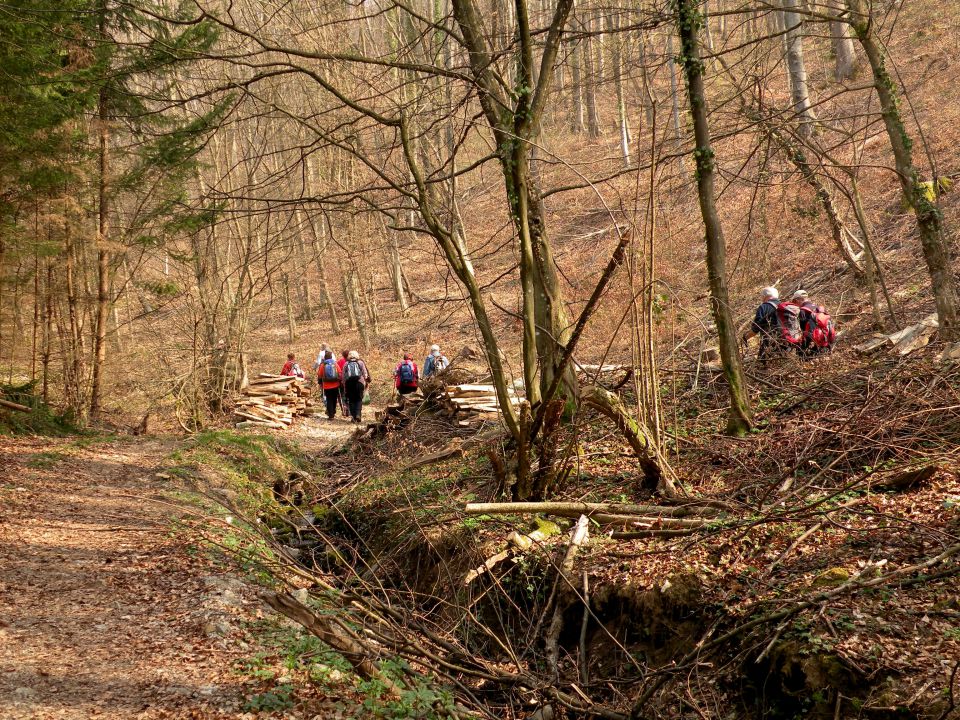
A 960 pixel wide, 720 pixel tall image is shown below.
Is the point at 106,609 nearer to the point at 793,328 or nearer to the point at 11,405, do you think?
the point at 11,405

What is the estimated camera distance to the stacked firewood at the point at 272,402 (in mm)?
19453

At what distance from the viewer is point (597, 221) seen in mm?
29594

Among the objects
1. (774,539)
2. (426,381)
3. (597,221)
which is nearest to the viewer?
(774,539)

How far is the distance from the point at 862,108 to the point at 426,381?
16.2m

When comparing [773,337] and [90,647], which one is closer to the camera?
[90,647]

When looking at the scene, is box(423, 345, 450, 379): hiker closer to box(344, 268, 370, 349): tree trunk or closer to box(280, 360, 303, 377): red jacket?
box(280, 360, 303, 377): red jacket

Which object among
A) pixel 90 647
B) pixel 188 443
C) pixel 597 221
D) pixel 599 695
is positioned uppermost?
pixel 597 221

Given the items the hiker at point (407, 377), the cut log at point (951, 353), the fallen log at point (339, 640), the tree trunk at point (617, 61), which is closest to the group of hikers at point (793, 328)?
the cut log at point (951, 353)

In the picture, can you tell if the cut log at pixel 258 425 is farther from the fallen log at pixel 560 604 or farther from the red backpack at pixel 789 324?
the fallen log at pixel 560 604

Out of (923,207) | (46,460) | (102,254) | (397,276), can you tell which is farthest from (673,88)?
(46,460)

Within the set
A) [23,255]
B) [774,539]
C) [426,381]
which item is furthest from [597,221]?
[774,539]

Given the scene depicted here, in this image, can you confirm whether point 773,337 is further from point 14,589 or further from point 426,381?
point 14,589

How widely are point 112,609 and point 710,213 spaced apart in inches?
280

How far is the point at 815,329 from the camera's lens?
1121cm
